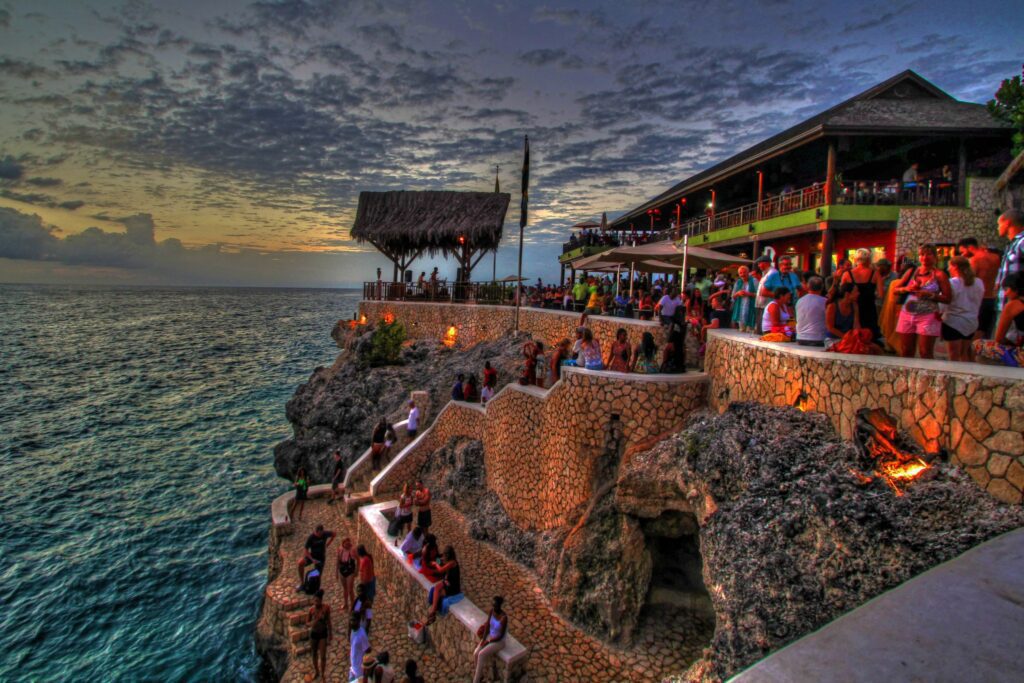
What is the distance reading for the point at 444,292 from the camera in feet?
89.5

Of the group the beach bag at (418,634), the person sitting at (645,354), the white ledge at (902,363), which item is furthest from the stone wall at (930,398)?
the beach bag at (418,634)

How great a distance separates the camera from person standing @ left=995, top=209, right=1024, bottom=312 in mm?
5281

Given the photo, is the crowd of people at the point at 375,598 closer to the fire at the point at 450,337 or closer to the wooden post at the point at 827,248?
the fire at the point at 450,337

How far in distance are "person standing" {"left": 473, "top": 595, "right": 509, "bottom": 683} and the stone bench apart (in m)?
0.12

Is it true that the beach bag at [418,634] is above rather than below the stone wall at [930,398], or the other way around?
below

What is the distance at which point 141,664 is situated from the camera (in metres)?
12.4

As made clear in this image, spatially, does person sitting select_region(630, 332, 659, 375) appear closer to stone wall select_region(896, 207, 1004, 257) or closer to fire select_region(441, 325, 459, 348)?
stone wall select_region(896, 207, 1004, 257)

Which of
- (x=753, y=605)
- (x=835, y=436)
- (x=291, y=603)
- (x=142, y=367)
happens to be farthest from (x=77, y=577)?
(x=142, y=367)

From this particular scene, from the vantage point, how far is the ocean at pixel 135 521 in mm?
12898

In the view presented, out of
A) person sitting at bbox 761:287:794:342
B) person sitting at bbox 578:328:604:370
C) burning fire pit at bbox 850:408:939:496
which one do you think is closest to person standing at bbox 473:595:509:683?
person sitting at bbox 578:328:604:370

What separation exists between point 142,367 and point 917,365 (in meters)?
57.5

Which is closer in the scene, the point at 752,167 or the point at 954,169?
the point at 954,169

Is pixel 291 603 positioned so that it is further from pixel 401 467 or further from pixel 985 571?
pixel 985 571

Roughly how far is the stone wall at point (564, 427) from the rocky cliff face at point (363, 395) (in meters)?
5.17
